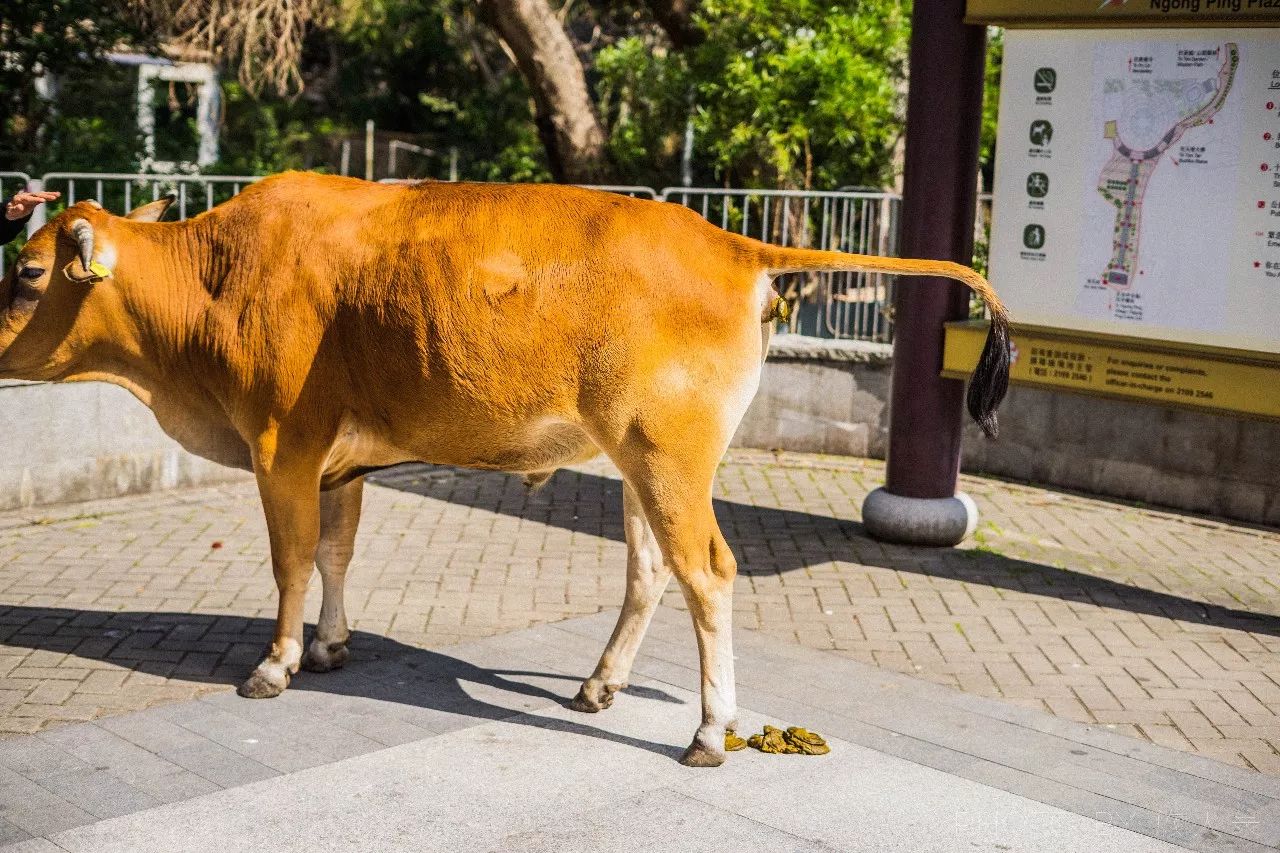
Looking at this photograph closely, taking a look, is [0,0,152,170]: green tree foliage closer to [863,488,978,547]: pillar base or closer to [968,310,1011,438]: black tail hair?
[863,488,978,547]: pillar base

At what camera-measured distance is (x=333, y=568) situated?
6.39m

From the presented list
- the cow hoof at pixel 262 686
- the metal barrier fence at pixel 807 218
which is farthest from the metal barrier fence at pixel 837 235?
the cow hoof at pixel 262 686

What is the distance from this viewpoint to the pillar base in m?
8.57

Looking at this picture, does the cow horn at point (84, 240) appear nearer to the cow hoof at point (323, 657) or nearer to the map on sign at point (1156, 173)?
the cow hoof at point (323, 657)

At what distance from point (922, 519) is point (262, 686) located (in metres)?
4.10

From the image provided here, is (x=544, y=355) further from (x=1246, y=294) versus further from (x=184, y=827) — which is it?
(x=1246, y=294)

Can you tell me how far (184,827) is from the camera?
4.68 m

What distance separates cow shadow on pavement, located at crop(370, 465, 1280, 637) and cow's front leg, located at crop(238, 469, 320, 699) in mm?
1180

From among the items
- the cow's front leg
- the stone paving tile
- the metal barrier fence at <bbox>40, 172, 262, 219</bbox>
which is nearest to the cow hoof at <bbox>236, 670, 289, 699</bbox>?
the cow's front leg

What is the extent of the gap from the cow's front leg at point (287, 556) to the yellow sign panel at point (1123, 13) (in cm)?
451

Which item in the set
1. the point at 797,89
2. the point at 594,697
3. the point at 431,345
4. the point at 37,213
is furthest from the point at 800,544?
the point at 797,89

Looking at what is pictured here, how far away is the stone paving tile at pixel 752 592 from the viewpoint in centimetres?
622

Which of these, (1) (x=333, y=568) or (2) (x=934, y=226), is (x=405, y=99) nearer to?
(2) (x=934, y=226)

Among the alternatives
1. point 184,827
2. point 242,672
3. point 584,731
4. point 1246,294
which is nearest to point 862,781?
point 584,731
